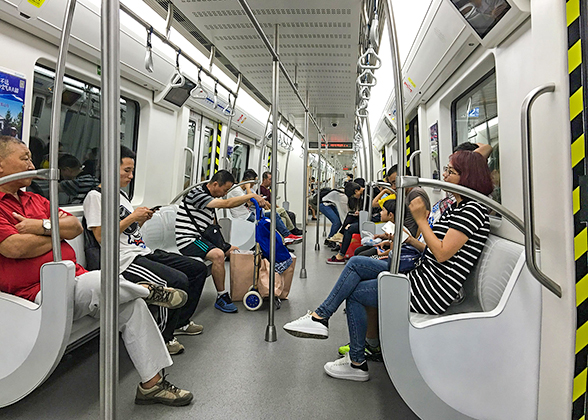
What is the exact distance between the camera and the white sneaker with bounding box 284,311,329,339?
2.23 meters

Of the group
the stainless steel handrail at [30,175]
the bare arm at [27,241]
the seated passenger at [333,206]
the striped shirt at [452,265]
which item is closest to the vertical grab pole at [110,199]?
the stainless steel handrail at [30,175]

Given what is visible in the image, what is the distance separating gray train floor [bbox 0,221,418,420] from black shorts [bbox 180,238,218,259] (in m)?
0.77

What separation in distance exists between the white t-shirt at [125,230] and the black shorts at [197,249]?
29.0 inches

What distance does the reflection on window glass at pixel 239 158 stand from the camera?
26.4ft

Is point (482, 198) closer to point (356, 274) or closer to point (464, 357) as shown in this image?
point (464, 357)

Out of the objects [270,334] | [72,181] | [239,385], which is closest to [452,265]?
[239,385]

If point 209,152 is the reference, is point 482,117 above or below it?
below

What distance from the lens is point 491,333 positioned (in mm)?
1448

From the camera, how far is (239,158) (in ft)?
27.5

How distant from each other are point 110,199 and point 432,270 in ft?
5.23

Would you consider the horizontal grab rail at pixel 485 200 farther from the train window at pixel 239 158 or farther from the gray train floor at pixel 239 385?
the train window at pixel 239 158

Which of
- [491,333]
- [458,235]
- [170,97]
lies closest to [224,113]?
[170,97]

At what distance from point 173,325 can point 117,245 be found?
56.9 inches

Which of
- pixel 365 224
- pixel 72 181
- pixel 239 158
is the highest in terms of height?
pixel 239 158
